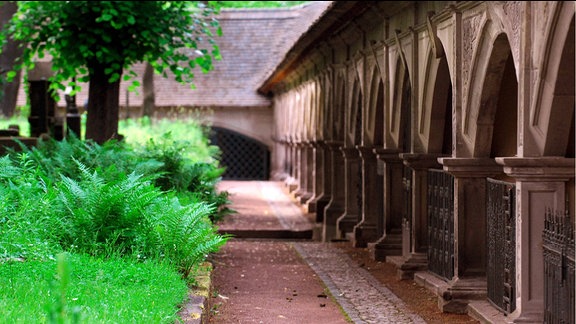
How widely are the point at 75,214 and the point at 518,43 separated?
366cm

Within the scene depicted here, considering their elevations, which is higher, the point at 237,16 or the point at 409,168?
the point at 237,16

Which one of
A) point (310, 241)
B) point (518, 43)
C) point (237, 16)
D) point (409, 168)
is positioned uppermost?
point (237, 16)

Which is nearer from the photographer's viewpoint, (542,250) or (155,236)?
(542,250)

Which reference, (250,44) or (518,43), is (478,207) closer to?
(518,43)

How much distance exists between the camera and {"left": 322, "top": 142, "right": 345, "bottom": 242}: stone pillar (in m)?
23.0

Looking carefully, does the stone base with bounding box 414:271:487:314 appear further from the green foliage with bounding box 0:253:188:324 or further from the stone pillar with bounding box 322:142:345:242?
the stone pillar with bounding box 322:142:345:242

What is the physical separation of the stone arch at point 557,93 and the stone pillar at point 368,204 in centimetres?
946

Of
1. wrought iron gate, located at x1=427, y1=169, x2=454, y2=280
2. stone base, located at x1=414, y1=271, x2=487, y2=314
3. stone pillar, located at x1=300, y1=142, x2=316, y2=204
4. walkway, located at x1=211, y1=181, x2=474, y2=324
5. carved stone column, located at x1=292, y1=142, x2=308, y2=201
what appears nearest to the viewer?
walkway, located at x1=211, y1=181, x2=474, y2=324

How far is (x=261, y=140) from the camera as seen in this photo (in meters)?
45.0

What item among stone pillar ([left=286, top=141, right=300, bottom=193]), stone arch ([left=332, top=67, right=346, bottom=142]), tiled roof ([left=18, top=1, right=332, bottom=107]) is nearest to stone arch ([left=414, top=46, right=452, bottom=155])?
stone arch ([left=332, top=67, right=346, bottom=142])

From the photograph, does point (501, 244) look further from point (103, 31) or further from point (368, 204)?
point (103, 31)

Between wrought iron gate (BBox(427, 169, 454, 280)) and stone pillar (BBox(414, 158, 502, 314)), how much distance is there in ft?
1.28

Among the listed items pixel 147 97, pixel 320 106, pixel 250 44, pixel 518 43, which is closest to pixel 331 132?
pixel 320 106

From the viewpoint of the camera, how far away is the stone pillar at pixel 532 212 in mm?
9023
